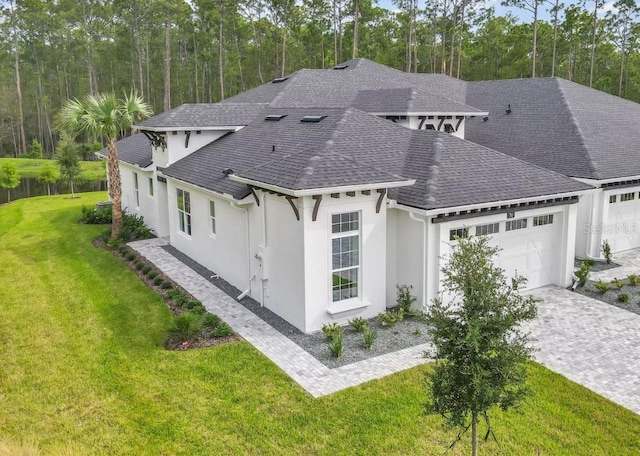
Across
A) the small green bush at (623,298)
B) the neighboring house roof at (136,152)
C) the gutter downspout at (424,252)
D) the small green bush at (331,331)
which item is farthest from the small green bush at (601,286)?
the neighboring house roof at (136,152)

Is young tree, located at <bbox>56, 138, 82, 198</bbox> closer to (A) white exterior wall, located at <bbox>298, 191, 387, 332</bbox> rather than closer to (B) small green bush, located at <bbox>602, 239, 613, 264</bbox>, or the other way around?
(A) white exterior wall, located at <bbox>298, 191, 387, 332</bbox>

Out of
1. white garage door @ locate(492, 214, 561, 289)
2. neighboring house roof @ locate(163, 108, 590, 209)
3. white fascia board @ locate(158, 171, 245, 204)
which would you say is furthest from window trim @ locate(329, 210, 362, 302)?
white garage door @ locate(492, 214, 561, 289)

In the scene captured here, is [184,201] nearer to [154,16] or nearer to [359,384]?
[359,384]

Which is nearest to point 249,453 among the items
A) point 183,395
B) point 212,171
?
point 183,395

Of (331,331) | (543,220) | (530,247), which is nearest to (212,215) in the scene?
(331,331)

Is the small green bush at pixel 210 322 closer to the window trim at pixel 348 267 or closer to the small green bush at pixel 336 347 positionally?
the window trim at pixel 348 267

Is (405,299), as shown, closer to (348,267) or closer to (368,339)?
(348,267)
